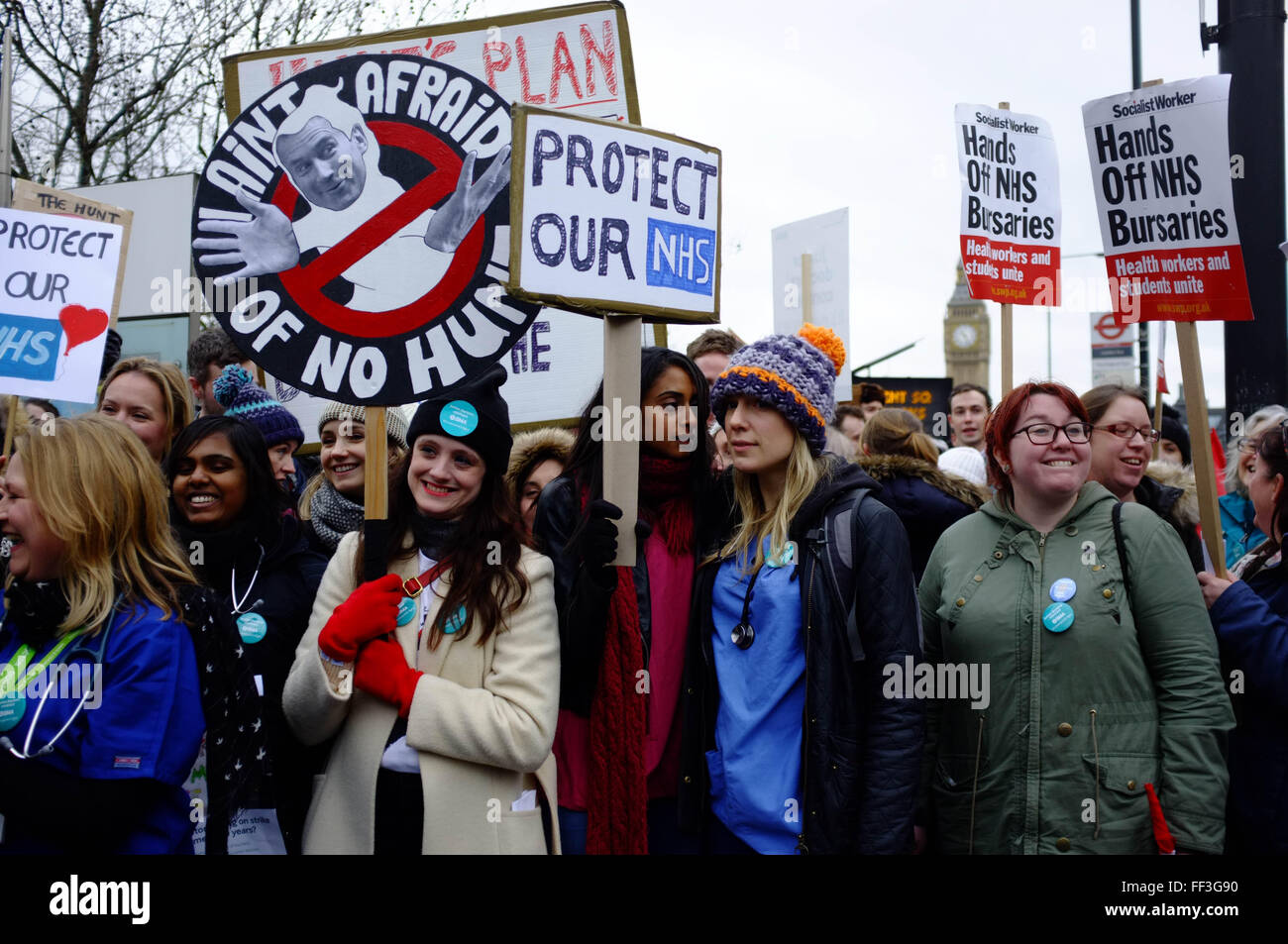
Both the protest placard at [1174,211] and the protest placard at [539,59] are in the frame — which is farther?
the protest placard at [539,59]

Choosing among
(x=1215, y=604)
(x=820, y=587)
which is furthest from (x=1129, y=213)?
(x=820, y=587)

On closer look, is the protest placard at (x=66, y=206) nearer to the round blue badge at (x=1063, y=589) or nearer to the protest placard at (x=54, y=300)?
the protest placard at (x=54, y=300)

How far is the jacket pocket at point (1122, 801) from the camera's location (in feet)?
9.68

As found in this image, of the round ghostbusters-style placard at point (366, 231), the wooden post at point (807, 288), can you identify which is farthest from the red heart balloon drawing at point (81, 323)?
the wooden post at point (807, 288)

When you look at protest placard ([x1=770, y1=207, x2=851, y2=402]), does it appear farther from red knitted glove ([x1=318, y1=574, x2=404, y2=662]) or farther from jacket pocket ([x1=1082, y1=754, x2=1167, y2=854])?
red knitted glove ([x1=318, y1=574, x2=404, y2=662])

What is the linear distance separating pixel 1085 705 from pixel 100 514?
2436 millimetres

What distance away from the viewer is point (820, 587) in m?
3.03

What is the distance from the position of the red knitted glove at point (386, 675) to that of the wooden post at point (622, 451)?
598mm

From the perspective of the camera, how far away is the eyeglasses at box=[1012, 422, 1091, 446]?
3201mm

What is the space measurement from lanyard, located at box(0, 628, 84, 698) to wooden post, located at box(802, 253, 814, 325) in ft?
17.1

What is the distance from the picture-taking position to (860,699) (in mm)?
A: 3010

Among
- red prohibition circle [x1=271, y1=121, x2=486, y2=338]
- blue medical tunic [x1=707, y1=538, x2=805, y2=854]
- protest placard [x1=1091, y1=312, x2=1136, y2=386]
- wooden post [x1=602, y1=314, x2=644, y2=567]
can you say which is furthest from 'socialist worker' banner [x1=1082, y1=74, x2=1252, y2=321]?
protest placard [x1=1091, y1=312, x2=1136, y2=386]

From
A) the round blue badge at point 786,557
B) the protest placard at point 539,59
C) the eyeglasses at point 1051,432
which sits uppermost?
the protest placard at point 539,59

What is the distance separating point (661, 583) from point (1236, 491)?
8.61 feet
